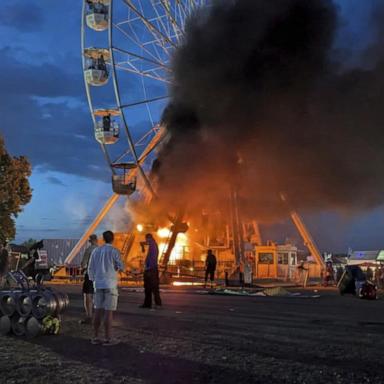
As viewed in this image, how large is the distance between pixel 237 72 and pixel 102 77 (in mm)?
6579

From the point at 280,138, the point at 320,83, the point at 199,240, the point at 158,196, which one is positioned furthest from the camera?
the point at 199,240

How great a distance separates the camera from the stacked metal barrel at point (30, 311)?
7805 millimetres

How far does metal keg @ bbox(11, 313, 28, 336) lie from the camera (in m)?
7.93

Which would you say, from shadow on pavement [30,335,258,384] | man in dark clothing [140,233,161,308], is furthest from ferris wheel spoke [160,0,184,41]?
shadow on pavement [30,335,258,384]

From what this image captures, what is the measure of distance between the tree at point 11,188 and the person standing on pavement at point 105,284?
2451cm

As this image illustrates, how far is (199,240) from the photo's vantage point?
36.2m

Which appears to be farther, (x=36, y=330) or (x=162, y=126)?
(x=162, y=126)

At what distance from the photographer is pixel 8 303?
8.15 meters

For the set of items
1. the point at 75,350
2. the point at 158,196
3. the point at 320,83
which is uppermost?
the point at 320,83

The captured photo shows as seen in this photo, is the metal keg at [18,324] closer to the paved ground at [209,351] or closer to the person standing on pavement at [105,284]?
the paved ground at [209,351]

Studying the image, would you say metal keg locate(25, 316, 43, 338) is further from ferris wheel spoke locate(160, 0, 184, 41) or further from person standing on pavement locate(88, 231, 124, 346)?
ferris wheel spoke locate(160, 0, 184, 41)

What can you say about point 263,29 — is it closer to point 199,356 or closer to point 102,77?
point 102,77

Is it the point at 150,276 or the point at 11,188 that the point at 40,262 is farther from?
the point at 11,188

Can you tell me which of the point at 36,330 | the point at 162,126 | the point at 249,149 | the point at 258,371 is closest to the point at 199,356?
the point at 258,371
